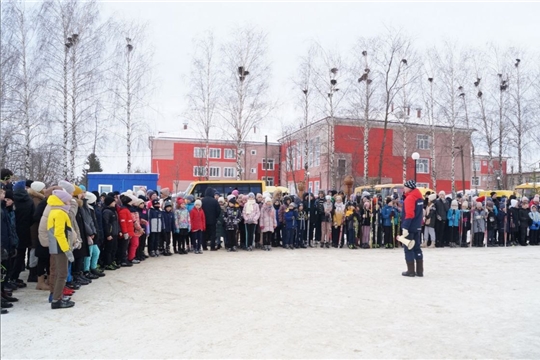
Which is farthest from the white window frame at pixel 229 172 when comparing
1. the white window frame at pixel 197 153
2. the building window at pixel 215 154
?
the white window frame at pixel 197 153

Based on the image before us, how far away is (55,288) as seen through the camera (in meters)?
6.57

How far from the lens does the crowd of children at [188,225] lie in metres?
7.11

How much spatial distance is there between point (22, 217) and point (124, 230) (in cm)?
→ 285

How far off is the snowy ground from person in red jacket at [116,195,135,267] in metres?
0.70

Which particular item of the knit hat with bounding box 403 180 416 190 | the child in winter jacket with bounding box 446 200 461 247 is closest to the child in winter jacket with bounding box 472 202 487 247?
the child in winter jacket with bounding box 446 200 461 247

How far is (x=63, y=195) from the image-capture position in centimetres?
650

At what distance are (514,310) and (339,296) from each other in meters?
2.57

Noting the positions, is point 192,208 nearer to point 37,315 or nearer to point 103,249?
point 103,249

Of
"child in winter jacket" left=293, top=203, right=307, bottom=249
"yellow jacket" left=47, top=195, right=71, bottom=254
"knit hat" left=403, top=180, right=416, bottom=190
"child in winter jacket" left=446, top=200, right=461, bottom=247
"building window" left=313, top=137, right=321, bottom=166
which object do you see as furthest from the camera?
"building window" left=313, top=137, right=321, bottom=166

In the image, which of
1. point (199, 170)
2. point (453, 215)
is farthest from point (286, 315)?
point (199, 170)

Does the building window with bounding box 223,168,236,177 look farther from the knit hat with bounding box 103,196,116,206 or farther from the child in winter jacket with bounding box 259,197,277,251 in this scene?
the knit hat with bounding box 103,196,116,206

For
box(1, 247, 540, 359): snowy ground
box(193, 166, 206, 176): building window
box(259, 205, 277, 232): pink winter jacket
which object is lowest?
box(1, 247, 540, 359): snowy ground

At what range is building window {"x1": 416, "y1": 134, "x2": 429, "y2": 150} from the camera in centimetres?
4412

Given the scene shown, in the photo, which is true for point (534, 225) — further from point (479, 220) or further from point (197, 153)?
point (197, 153)
